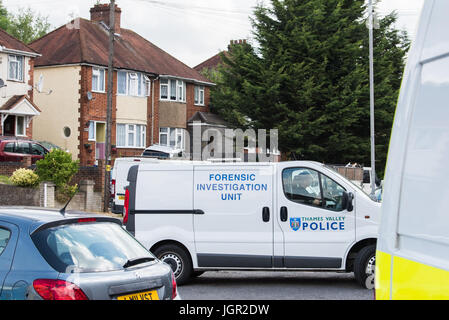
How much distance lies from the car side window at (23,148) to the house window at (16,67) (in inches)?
289

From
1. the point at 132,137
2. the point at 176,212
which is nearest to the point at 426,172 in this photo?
the point at 176,212

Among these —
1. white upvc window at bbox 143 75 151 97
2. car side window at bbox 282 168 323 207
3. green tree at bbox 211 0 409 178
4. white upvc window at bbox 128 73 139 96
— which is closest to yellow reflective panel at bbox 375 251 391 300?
car side window at bbox 282 168 323 207

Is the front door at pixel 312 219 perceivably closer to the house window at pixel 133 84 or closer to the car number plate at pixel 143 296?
the car number plate at pixel 143 296

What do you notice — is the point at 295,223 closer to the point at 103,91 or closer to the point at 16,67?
the point at 16,67

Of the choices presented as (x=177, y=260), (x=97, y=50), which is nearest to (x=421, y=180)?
(x=177, y=260)

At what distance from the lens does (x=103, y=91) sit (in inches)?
1758

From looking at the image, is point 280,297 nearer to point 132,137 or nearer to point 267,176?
point 267,176

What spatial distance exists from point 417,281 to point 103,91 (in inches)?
1674

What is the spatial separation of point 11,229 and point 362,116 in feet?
123

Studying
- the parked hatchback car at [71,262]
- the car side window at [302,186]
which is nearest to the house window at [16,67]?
the car side window at [302,186]

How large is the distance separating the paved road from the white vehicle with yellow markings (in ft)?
24.3

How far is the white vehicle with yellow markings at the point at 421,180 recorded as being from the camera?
315 centimetres

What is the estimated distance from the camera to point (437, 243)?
10.3 ft

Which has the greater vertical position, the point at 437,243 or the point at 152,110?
the point at 152,110
